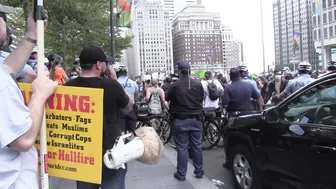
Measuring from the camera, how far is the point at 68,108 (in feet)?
6.75

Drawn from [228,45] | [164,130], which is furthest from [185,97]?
[228,45]

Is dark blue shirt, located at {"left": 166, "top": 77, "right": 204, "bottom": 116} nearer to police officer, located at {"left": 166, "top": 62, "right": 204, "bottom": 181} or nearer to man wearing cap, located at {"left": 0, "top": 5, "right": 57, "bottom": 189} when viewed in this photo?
police officer, located at {"left": 166, "top": 62, "right": 204, "bottom": 181}

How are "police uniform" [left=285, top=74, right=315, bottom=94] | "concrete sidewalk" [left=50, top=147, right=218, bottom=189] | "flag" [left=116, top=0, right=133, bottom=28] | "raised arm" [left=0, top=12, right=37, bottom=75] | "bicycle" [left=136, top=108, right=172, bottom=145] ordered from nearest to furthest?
1. "raised arm" [left=0, top=12, right=37, bottom=75]
2. "concrete sidewalk" [left=50, top=147, right=218, bottom=189]
3. "police uniform" [left=285, top=74, right=315, bottom=94]
4. "bicycle" [left=136, top=108, right=172, bottom=145]
5. "flag" [left=116, top=0, right=133, bottom=28]

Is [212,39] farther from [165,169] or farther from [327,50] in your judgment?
[165,169]

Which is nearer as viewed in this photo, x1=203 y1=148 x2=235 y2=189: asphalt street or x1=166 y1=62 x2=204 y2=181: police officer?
x1=166 y1=62 x2=204 y2=181: police officer

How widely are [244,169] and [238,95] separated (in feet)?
6.32

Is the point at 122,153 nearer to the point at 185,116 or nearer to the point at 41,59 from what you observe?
the point at 41,59

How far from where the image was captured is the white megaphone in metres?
2.29

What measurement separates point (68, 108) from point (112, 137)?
0.76 m

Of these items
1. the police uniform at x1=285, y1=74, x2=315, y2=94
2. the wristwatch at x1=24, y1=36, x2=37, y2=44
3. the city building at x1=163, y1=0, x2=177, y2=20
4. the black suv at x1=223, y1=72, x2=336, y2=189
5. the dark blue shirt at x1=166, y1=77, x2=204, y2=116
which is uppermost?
the city building at x1=163, y1=0, x2=177, y2=20

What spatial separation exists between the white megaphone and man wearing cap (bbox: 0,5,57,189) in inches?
23.8

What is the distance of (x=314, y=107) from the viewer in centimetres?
362

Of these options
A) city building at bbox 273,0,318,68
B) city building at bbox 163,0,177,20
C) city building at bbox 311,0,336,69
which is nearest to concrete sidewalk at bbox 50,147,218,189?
city building at bbox 273,0,318,68

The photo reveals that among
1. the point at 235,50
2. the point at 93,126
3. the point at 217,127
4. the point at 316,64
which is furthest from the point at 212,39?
the point at 93,126
